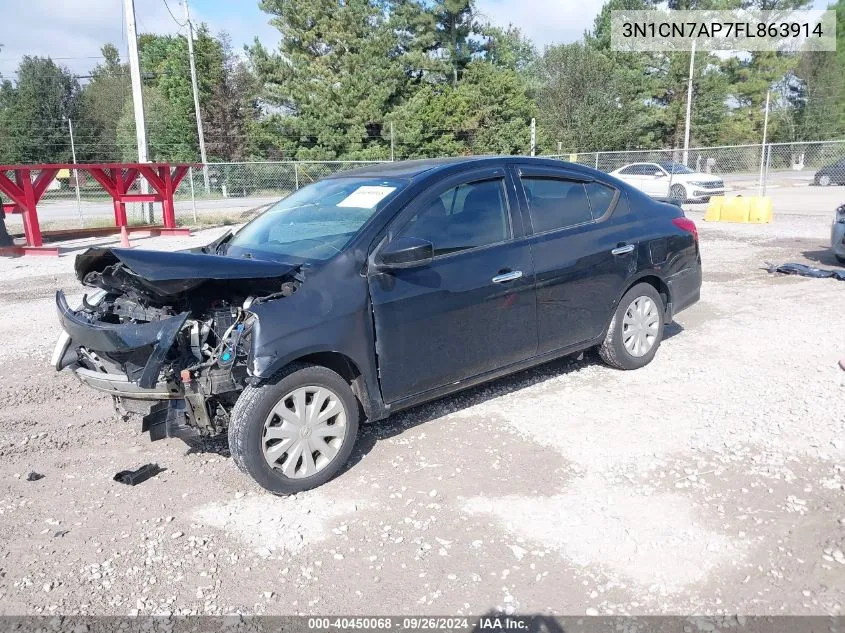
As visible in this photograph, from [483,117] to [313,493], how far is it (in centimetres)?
4218

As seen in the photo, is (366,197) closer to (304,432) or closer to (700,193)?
(304,432)

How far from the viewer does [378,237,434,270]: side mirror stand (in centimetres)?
392

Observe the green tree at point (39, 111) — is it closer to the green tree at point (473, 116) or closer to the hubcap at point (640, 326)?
the green tree at point (473, 116)

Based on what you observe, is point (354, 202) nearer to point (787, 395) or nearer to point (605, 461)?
point (605, 461)

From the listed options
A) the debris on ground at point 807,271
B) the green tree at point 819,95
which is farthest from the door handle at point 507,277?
the green tree at point 819,95

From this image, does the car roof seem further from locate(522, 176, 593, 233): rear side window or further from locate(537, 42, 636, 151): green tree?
locate(537, 42, 636, 151): green tree

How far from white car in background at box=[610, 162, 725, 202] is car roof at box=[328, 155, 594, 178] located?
→ 17.9 metres

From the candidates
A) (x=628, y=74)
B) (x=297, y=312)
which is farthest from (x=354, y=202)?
(x=628, y=74)

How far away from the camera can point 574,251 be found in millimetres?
4914

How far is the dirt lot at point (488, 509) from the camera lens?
9.68 feet

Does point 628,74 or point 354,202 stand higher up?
point 628,74

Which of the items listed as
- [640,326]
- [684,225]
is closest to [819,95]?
[684,225]

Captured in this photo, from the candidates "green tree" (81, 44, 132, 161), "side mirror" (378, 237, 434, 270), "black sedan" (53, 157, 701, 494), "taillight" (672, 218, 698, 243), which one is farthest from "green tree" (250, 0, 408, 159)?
"side mirror" (378, 237, 434, 270)

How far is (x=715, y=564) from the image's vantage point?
10.0ft
